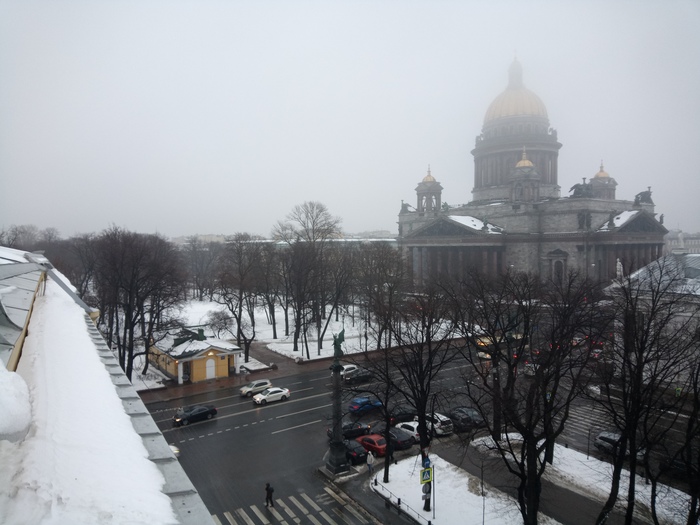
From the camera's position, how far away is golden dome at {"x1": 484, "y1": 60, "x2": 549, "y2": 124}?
213 feet

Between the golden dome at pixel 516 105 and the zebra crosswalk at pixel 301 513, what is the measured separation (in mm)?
62878

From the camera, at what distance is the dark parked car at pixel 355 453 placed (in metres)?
16.6

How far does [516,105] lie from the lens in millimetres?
65438

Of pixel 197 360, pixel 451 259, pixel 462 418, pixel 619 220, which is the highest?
pixel 619 220

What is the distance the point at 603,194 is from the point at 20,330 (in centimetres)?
7125

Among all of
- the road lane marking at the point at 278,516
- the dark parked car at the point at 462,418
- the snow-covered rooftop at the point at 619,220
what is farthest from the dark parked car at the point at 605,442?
the snow-covered rooftop at the point at 619,220

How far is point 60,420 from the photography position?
3.46 m

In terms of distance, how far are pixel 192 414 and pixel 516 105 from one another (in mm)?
61675

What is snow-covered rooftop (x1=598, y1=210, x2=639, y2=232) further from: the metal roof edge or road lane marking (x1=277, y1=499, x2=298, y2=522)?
the metal roof edge

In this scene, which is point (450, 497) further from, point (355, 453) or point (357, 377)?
point (357, 377)

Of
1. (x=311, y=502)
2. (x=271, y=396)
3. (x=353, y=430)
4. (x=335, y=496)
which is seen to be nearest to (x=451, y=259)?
(x=271, y=396)

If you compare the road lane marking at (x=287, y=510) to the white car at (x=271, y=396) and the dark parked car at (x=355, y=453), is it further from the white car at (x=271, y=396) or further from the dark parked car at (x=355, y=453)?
the white car at (x=271, y=396)

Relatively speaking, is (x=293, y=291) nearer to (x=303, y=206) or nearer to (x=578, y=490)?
(x=303, y=206)

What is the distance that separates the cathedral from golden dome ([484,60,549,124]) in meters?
0.14
